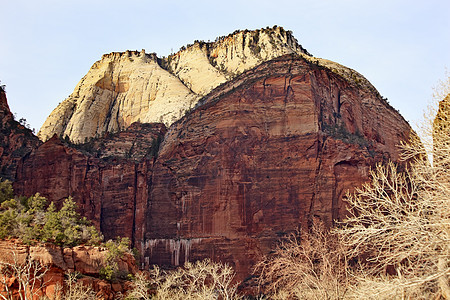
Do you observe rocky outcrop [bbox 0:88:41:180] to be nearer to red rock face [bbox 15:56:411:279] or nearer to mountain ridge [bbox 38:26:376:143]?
red rock face [bbox 15:56:411:279]

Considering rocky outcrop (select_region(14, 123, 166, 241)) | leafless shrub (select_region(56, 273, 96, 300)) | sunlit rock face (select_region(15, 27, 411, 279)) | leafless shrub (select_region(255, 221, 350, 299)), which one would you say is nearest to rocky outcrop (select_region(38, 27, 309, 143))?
sunlit rock face (select_region(15, 27, 411, 279))

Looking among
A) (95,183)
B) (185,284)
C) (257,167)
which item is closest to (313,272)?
(185,284)

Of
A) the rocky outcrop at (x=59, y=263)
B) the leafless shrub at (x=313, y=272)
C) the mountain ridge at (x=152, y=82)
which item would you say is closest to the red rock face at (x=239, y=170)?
the leafless shrub at (x=313, y=272)

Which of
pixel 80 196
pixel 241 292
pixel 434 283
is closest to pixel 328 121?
pixel 241 292

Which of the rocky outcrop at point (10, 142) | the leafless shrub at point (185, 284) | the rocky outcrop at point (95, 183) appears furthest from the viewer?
the rocky outcrop at point (10, 142)

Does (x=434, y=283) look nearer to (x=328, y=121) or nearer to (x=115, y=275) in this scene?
(x=115, y=275)

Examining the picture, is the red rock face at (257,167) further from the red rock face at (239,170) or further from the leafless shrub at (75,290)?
the leafless shrub at (75,290)
